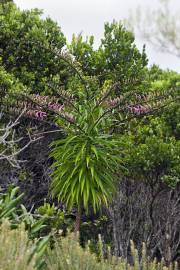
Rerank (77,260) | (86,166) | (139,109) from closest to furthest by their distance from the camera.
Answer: (77,260) → (139,109) → (86,166)

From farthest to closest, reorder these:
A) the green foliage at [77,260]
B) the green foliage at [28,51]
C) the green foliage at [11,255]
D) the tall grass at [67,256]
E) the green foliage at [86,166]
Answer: the green foliage at [28,51] < the green foliage at [86,166] < the green foliage at [77,260] < the tall grass at [67,256] < the green foliage at [11,255]

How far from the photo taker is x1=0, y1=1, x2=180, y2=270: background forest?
31.6 feet

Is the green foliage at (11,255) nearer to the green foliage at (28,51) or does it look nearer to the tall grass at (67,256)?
the tall grass at (67,256)

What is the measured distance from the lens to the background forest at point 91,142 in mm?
9625

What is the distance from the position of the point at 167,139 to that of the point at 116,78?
2.01m

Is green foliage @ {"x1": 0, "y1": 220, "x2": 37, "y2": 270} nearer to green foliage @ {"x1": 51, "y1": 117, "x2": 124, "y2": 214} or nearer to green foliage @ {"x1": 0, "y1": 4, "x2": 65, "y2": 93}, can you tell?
green foliage @ {"x1": 51, "y1": 117, "x2": 124, "y2": 214}

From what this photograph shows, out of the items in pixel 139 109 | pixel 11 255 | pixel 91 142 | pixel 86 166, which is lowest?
pixel 11 255

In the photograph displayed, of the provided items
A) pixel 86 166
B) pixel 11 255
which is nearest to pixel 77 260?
pixel 11 255

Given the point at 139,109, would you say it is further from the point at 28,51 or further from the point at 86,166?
the point at 28,51

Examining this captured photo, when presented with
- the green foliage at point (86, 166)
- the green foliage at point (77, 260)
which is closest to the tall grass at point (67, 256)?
the green foliage at point (77, 260)

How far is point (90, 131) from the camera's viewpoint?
31.8ft

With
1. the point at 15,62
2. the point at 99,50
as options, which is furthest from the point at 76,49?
the point at 15,62

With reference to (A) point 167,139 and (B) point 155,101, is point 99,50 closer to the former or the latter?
(A) point 167,139

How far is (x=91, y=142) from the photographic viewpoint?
382 inches
